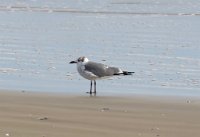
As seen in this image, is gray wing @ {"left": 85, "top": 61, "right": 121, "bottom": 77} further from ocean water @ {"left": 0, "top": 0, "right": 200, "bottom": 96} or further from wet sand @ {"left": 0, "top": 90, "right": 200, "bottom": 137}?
wet sand @ {"left": 0, "top": 90, "right": 200, "bottom": 137}

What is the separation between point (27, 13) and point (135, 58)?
11.8 meters

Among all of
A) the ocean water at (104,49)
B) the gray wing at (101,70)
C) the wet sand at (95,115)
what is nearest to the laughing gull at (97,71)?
the gray wing at (101,70)

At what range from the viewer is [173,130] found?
668cm

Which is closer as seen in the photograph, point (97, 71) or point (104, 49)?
point (97, 71)

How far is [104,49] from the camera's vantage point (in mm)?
13547

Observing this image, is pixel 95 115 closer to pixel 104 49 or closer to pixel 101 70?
pixel 101 70

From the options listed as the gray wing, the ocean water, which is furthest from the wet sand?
the gray wing

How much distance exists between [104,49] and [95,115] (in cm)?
613

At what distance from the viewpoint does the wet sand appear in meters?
6.51

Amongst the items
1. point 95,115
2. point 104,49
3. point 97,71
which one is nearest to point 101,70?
point 97,71

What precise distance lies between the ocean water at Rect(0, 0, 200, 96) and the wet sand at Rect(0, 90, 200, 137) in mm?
754

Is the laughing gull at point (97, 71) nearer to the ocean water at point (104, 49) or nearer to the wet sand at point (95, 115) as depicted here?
the ocean water at point (104, 49)

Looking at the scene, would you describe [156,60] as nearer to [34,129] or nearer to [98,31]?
[98,31]

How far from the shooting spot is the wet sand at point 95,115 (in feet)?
21.4
